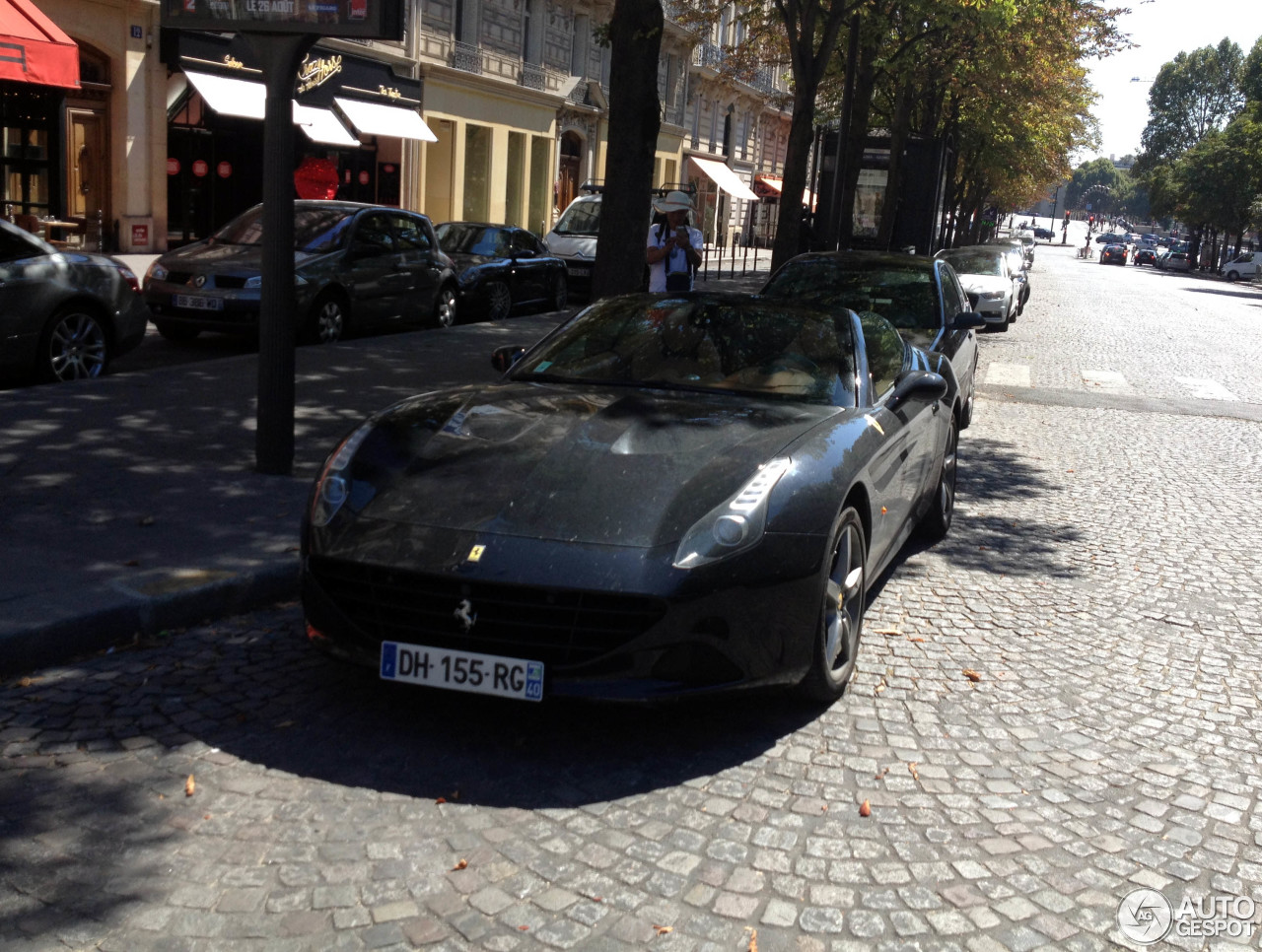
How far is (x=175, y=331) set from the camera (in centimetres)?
1350

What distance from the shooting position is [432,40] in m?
30.4

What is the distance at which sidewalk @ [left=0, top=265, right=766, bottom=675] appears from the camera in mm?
4910

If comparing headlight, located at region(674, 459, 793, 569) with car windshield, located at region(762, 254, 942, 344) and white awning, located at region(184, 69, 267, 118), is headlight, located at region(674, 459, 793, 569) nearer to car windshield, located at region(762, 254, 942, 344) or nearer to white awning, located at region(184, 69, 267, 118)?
car windshield, located at region(762, 254, 942, 344)

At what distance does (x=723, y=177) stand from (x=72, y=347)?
148 ft

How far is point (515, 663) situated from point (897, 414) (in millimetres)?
2419

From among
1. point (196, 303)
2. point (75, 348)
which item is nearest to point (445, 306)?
point (196, 303)

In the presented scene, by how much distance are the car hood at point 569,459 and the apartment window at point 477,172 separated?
29.4m

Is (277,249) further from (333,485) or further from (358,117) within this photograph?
(358,117)

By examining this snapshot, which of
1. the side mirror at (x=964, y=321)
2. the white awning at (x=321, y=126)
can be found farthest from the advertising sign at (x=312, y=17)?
the white awning at (x=321, y=126)

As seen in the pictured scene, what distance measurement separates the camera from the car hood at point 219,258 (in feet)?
43.2

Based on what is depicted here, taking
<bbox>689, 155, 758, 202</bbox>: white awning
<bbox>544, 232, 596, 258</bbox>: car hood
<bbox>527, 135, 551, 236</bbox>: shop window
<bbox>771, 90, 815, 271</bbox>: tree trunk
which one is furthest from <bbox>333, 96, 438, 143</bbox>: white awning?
<bbox>689, 155, 758, 202</bbox>: white awning

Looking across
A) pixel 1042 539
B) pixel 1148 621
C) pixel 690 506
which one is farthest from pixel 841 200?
pixel 690 506

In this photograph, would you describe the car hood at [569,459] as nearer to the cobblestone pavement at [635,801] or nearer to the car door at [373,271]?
the cobblestone pavement at [635,801]

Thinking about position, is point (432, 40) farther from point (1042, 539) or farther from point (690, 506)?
point (690, 506)
